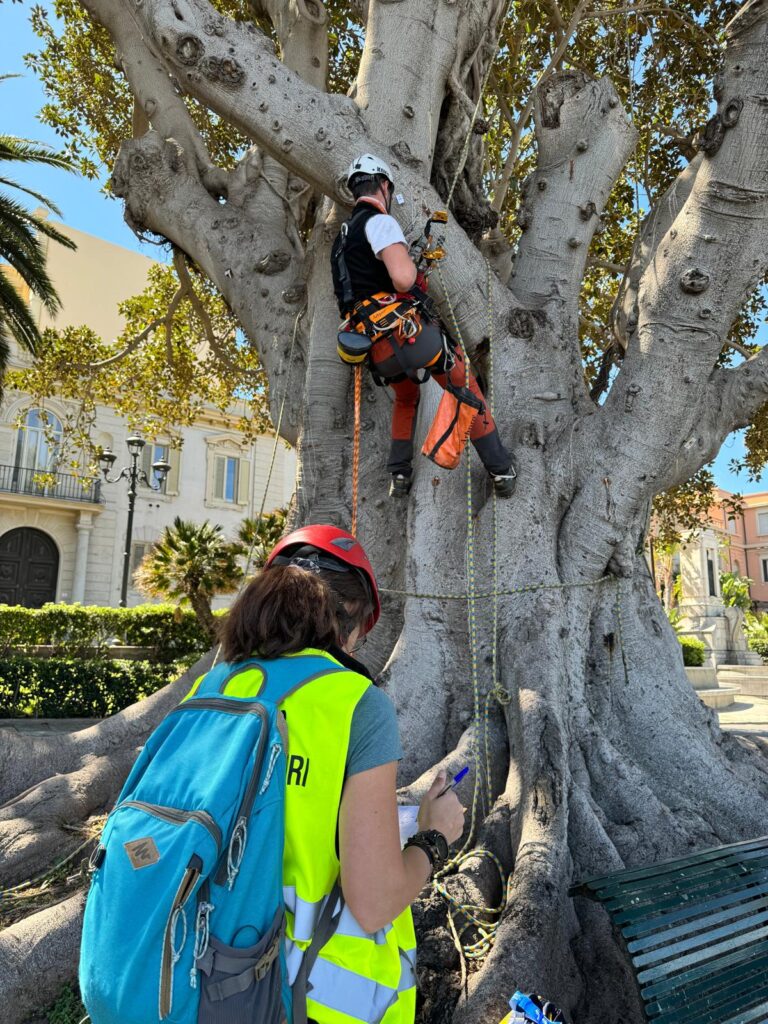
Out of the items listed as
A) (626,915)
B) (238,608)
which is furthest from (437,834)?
(626,915)

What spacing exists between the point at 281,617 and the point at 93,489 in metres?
26.7

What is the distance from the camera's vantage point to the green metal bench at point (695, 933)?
201cm

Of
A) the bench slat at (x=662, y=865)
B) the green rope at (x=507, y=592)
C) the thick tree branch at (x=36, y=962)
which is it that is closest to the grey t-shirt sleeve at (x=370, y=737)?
the bench slat at (x=662, y=865)

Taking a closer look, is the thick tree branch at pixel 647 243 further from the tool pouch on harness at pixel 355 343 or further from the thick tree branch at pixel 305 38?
the thick tree branch at pixel 305 38

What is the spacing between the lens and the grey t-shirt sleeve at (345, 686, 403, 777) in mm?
1406

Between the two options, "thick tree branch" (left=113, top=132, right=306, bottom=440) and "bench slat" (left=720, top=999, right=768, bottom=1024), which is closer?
"bench slat" (left=720, top=999, right=768, bottom=1024)

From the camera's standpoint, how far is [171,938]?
122 cm

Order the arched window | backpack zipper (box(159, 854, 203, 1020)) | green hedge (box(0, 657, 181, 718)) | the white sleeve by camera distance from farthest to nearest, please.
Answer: the arched window, green hedge (box(0, 657, 181, 718)), the white sleeve, backpack zipper (box(159, 854, 203, 1020))

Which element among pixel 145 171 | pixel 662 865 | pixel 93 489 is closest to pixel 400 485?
pixel 662 865

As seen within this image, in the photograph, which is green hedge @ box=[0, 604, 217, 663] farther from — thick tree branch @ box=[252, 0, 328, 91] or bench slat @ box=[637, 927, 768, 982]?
bench slat @ box=[637, 927, 768, 982]

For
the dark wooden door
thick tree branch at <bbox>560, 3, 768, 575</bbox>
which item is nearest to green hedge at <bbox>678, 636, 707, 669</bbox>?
thick tree branch at <bbox>560, 3, 768, 575</bbox>

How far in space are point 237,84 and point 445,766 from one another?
3.73 m

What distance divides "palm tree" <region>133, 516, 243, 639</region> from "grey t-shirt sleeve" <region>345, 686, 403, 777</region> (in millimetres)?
12673

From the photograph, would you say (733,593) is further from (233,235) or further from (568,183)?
(233,235)
